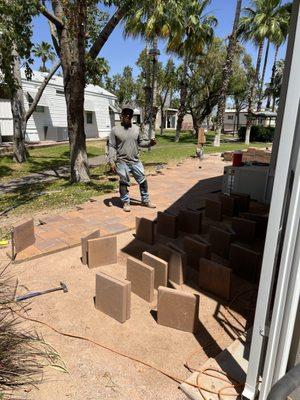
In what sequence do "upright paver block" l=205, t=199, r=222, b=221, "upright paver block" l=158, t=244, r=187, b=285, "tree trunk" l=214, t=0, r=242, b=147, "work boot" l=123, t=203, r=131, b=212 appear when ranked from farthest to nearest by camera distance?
"tree trunk" l=214, t=0, r=242, b=147 < "work boot" l=123, t=203, r=131, b=212 < "upright paver block" l=205, t=199, r=222, b=221 < "upright paver block" l=158, t=244, r=187, b=285

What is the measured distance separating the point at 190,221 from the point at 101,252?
151 centimetres

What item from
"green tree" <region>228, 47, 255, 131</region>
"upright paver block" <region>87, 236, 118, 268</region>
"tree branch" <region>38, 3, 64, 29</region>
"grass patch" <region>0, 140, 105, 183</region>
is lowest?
"grass patch" <region>0, 140, 105, 183</region>

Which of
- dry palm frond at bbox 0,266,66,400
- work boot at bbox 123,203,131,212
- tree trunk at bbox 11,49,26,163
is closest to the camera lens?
dry palm frond at bbox 0,266,66,400

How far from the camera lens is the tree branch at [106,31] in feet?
24.2

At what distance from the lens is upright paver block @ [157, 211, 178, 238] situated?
4723 mm

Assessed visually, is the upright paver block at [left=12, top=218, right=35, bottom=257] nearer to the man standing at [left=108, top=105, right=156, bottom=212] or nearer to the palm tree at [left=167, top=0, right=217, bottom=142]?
the man standing at [left=108, top=105, right=156, bottom=212]

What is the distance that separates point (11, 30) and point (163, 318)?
5493mm

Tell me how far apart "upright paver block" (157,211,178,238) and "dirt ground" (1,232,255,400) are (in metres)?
1.18

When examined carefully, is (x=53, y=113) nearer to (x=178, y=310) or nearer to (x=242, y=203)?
(x=242, y=203)

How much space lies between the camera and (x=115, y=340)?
2.69 metres

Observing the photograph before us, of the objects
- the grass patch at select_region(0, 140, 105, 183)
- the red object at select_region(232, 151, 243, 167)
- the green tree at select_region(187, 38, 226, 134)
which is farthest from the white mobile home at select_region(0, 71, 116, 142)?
the red object at select_region(232, 151, 243, 167)

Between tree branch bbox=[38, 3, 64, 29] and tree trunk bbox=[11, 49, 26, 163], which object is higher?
tree branch bbox=[38, 3, 64, 29]

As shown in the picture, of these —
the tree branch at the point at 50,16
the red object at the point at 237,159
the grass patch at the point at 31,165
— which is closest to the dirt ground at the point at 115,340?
the red object at the point at 237,159

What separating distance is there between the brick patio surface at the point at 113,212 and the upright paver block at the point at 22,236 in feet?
0.22
